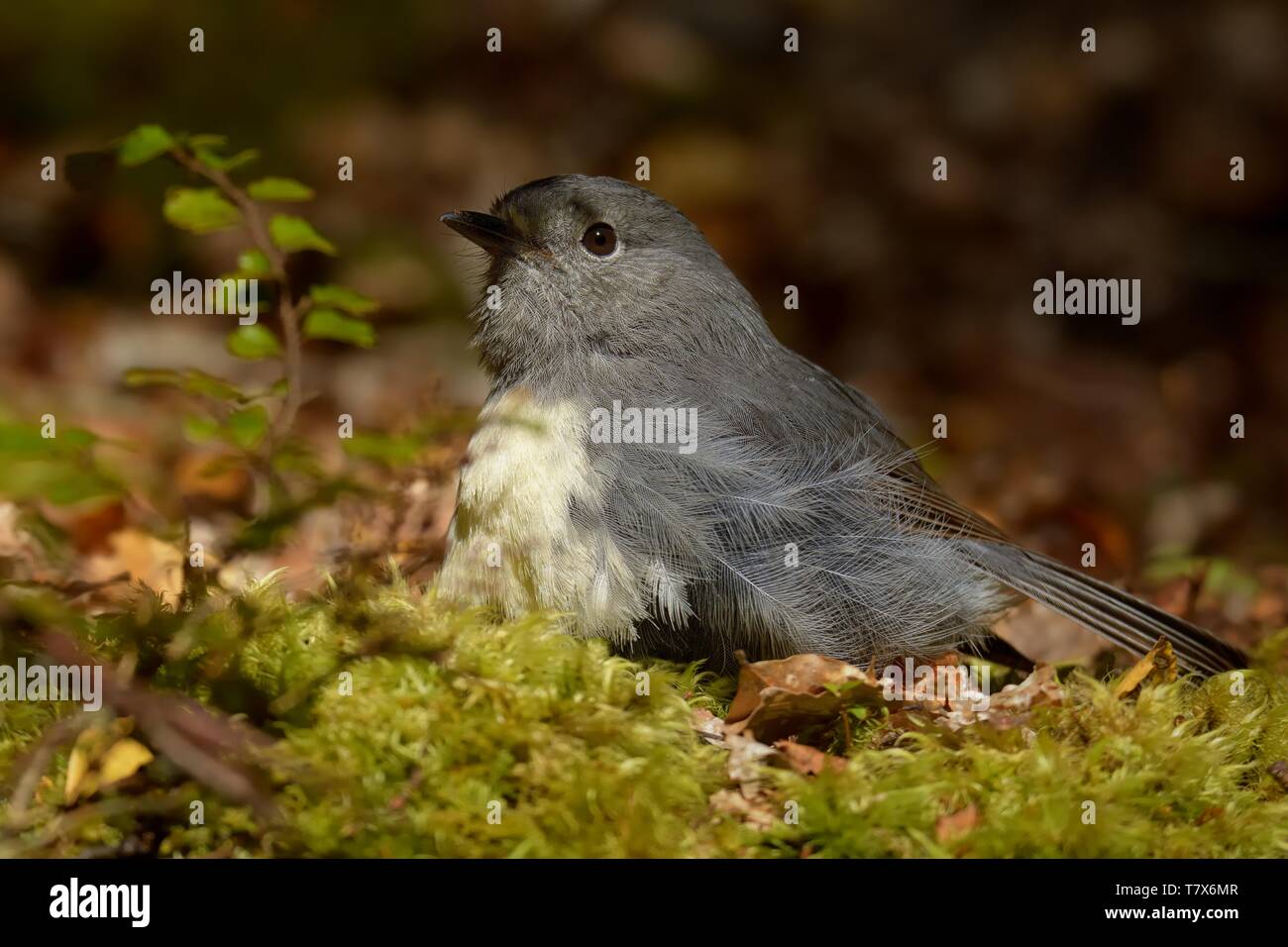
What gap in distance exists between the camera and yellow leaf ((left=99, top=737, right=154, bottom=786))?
2.46 m

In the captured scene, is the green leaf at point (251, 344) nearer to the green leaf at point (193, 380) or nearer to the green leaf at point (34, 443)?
the green leaf at point (193, 380)

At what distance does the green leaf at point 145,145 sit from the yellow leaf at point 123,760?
1.44 metres

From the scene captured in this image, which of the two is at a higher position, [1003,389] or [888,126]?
[888,126]

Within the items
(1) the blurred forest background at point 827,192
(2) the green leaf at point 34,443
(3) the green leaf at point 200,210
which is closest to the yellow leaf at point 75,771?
(2) the green leaf at point 34,443

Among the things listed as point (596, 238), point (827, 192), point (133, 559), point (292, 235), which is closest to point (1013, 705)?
point (596, 238)

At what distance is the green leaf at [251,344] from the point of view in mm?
3152

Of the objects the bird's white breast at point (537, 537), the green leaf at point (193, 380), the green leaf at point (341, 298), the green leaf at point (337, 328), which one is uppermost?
the green leaf at point (341, 298)

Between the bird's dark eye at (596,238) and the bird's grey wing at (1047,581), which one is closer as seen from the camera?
the bird's grey wing at (1047,581)

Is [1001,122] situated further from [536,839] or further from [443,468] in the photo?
[536,839]

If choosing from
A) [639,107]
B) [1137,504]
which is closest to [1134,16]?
[639,107]

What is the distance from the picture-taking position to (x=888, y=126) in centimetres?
902

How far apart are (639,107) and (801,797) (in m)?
6.70

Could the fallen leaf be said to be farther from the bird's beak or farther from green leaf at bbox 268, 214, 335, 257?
green leaf at bbox 268, 214, 335, 257

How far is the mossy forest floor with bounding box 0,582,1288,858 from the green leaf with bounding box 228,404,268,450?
0.38 meters
